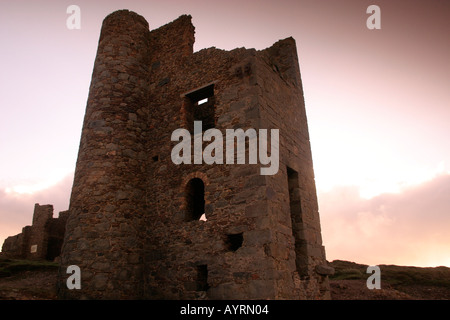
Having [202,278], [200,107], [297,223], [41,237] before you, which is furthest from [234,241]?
[41,237]

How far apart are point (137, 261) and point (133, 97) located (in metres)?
4.66

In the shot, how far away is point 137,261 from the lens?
8.33 m

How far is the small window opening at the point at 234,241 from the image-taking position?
7136mm

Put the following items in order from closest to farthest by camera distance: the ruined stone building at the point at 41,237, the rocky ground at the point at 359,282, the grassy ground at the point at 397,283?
the rocky ground at the point at 359,282
the grassy ground at the point at 397,283
the ruined stone building at the point at 41,237

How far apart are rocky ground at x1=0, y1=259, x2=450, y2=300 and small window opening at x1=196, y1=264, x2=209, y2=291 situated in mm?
3430

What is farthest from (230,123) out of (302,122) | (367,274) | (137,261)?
(367,274)

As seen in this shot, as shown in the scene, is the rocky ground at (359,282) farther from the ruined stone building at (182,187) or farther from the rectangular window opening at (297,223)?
the rectangular window opening at (297,223)

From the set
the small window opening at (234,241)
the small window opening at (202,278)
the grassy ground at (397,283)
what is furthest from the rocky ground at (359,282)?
the small window opening at (234,241)

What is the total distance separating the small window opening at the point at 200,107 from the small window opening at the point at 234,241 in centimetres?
319

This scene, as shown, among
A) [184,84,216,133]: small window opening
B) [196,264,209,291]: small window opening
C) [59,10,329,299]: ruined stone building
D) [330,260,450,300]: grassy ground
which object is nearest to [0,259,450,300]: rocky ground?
[330,260,450,300]: grassy ground

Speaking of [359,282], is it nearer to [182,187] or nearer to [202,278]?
[202,278]

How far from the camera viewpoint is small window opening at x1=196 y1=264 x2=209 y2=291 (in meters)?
7.23
